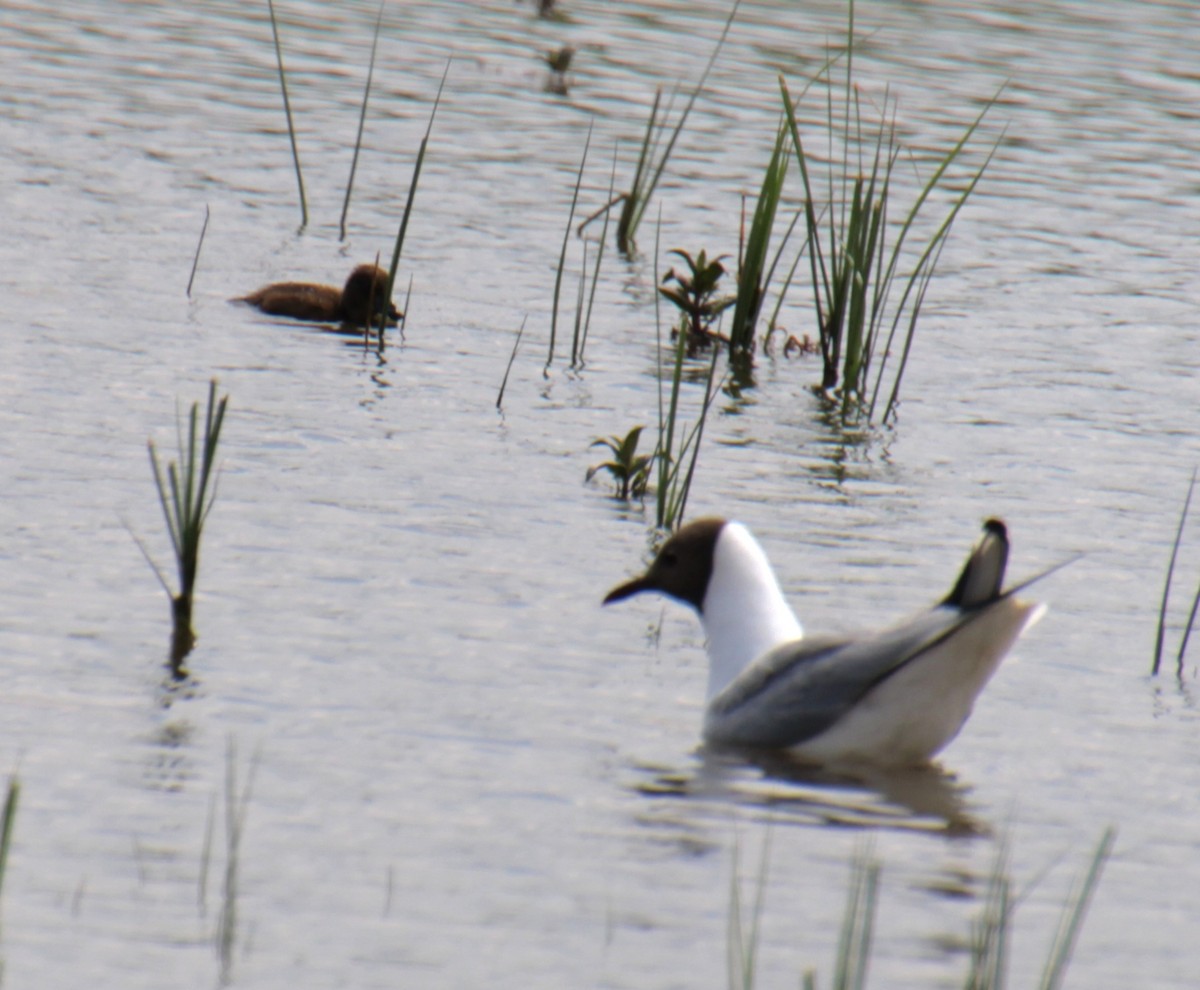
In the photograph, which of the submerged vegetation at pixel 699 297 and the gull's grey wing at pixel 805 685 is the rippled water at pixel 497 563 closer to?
the gull's grey wing at pixel 805 685

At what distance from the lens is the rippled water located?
5.17 meters

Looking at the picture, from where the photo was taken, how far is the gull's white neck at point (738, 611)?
677cm

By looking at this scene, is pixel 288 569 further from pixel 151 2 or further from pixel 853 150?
pixel 151 2

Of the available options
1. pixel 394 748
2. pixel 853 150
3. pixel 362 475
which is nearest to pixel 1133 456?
pixel 362 475

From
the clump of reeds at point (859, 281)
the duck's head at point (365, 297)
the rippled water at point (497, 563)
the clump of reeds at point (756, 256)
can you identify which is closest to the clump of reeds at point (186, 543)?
the rippled water at point (497, 563)

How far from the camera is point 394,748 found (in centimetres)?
618

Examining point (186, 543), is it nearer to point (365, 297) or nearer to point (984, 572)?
point (984, 572)

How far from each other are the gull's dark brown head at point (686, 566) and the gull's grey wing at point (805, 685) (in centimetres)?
52

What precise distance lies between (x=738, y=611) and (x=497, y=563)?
1.53 m

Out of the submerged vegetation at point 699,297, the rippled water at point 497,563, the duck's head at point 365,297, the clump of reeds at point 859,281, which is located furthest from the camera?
the duck's head at point 365,297

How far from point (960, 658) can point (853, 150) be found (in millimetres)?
12458

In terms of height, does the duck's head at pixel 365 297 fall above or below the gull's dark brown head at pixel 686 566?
above

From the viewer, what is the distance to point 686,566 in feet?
23.1

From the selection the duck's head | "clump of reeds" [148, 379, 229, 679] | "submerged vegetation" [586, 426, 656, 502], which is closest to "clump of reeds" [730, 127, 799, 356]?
"submerged vegetation" [586, 426, 656, 502]
